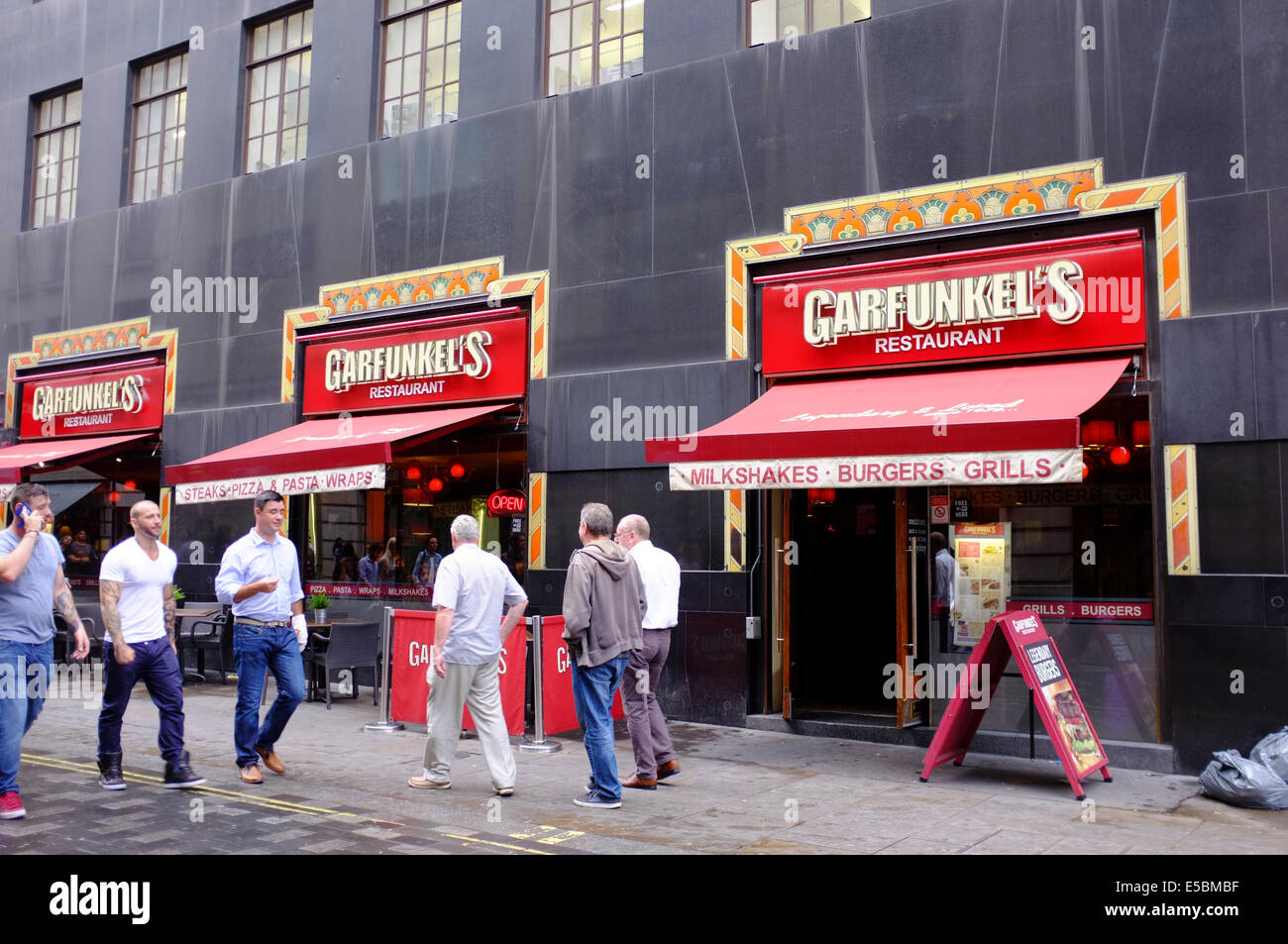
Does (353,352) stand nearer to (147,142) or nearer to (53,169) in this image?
(147,142)

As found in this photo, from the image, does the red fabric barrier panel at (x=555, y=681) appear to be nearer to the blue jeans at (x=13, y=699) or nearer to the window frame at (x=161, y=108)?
the blue jeans at (x=13, y=699)

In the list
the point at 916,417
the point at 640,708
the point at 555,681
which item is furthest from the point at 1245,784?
the point at 555,681

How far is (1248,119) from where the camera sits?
8.62 meters

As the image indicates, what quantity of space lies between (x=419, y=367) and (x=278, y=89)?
4964 mm

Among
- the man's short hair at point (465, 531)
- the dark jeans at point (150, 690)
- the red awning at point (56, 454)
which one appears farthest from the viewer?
the red awning at point (56, 454)

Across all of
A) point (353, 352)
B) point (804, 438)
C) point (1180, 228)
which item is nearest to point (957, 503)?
point (804, 438)

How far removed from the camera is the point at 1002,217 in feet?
31.1

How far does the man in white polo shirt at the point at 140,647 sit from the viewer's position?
7.23 meters

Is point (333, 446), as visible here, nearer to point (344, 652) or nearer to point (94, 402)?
point (344, 652)

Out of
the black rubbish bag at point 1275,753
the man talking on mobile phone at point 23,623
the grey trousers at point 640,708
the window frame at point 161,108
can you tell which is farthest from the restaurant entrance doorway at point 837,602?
the window frame at point 161,108

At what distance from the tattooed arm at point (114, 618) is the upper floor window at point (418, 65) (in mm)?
7804

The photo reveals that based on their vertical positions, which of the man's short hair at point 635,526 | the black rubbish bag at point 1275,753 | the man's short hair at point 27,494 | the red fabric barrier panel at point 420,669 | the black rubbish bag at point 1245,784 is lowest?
the black rubbish bag at point 1245,784
